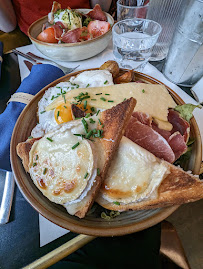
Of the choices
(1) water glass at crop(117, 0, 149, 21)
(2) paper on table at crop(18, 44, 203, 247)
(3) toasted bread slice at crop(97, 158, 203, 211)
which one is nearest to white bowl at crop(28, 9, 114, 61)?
(2) paper on table at crop(18, 44, 203, 247)

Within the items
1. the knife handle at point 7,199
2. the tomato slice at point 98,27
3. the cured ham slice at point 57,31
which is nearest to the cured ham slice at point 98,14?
the tomato slice at point 98,27

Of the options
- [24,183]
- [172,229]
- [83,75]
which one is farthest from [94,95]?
[172,229]

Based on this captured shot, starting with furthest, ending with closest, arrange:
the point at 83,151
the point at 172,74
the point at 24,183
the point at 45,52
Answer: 1. the point at 45,52
2. the point at 172,74
3. the point at 24,183
4. the point at 83,151

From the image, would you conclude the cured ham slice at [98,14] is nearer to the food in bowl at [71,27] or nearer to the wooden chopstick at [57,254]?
the food in bowl at [71,27]

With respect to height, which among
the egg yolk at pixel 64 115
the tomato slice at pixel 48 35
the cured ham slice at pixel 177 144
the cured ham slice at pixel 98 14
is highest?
the cured ham slice at pixel 98 14

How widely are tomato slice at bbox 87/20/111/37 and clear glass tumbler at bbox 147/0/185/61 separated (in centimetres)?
39

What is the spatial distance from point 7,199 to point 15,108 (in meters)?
0.58

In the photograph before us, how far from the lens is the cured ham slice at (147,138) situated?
2.66 ft

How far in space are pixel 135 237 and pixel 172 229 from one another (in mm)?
257

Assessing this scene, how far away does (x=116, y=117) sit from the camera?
29.8 inches

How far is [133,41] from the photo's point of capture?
1419mm

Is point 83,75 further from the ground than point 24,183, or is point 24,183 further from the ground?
point 83,75

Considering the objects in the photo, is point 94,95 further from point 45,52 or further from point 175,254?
point 175,254

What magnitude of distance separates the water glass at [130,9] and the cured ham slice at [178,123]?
1.18m
